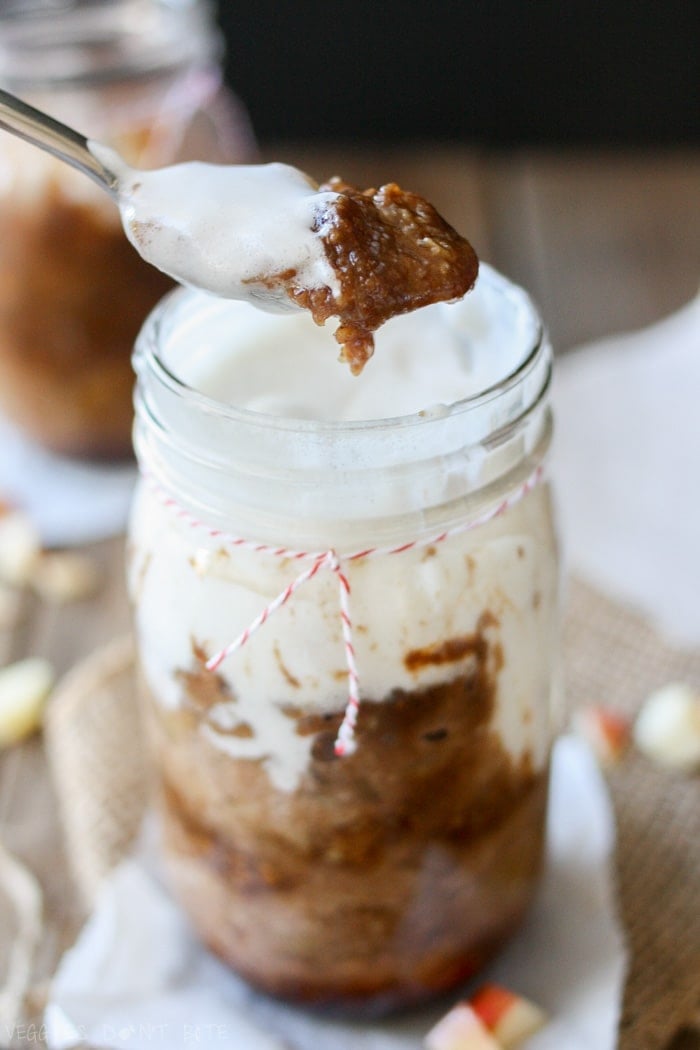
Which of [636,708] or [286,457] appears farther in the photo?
[636,708]

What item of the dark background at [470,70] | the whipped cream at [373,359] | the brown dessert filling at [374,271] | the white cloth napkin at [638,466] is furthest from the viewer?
the dark background at [470,70]

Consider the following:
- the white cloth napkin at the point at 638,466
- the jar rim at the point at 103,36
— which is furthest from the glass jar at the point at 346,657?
the jar rim at the point at 103,36

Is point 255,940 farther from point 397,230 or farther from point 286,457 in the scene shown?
point 397,230

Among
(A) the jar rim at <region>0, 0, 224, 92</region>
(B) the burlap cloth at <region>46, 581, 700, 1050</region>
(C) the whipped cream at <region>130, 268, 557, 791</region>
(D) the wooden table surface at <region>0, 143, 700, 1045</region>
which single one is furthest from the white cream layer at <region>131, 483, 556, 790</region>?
(A) the jar rim at <region>0, 0, 224, 92</region>

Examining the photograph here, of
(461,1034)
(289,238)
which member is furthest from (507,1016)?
(289,238)

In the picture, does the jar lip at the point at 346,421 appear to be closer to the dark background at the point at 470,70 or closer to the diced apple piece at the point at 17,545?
the diced apple piece at the point at 17,545

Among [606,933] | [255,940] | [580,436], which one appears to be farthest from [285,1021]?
[580,436]

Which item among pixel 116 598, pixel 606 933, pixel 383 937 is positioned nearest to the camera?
pixel 383 937
